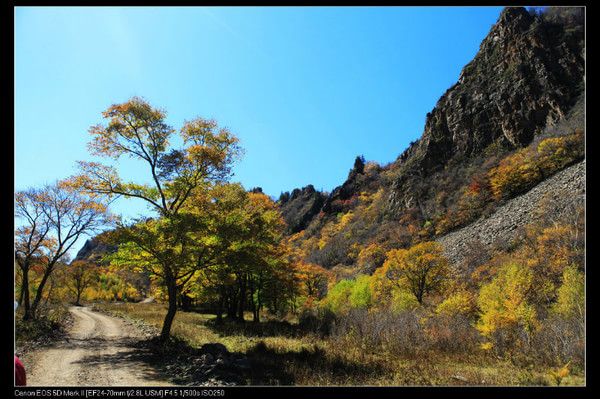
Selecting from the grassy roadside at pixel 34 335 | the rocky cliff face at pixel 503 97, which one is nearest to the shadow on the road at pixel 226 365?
the grassy roadside at pixel 34 335

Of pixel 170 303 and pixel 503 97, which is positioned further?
pixel 503 97

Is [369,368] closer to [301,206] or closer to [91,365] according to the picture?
[91,365]

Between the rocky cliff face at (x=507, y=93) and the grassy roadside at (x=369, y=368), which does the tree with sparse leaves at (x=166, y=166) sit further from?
the rocky cliff face at (x=507, y=93)

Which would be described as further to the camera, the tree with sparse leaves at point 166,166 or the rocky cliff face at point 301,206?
the rocky cliff face at point 301,206

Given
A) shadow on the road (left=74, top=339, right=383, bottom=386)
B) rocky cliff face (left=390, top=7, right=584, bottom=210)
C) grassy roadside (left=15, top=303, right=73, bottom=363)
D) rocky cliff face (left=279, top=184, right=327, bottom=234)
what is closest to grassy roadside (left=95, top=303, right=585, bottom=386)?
shadow on the road (left=74, top=339, right=383, bottom=386)

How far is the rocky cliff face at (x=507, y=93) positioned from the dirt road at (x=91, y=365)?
56.1 meters

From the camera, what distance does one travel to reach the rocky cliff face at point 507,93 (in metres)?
53.8

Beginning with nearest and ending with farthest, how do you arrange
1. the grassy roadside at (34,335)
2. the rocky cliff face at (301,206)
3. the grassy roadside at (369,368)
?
the grassy roadside at (369,368)
the grassy roadside at (34,335)
the rocky cliff face at (301,206)

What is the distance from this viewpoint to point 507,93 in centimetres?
5819

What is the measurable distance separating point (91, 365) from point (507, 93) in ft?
222

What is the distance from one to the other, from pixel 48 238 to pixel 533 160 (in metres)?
50.9

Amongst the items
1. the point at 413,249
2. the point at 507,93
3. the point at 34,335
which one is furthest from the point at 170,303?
the point at 507,93

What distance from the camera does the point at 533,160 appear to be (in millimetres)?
41906
